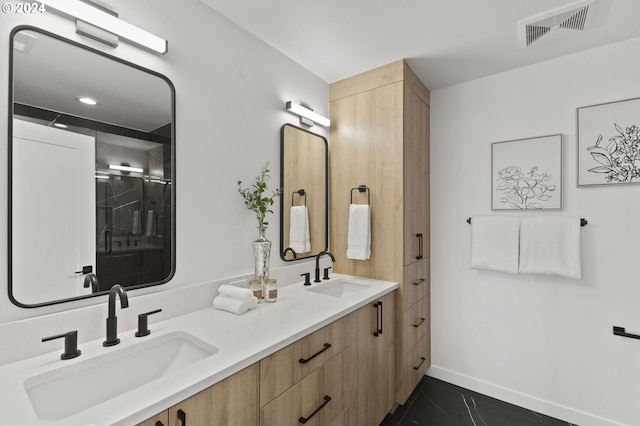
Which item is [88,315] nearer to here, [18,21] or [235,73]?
[18,21]

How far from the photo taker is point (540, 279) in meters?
2.17

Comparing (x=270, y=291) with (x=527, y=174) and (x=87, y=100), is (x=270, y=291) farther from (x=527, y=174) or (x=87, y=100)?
(x=527, y=174)

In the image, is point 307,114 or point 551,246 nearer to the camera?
point 551,246

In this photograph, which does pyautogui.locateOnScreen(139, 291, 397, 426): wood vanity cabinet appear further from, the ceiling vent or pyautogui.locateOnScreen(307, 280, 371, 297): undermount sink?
the ceiling vent

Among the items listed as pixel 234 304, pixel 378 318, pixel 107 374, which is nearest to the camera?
pixel 107 374

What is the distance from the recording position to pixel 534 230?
2.13 meters

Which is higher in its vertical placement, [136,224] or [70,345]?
[136,224]

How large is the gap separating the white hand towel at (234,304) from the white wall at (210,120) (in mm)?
148

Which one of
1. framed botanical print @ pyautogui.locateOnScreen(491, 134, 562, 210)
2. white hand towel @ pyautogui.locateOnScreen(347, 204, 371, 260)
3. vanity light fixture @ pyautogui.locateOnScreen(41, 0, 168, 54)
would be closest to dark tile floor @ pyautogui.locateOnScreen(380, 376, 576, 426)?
white hand towel @ pyautogui.locateOnScreen(347, 204, 371, 260)

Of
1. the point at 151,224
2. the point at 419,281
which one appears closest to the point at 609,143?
the point at 419,281

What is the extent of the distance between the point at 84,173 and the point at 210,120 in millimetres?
653

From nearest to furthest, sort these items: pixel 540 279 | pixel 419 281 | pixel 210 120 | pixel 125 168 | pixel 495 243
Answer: pixel 125 168
pixel 210 120
pixel 540 279
pixel 495 243
pixel 419 281

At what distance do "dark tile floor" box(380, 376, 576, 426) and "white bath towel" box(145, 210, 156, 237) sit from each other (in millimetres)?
1854

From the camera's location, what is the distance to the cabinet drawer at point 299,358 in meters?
1.12
